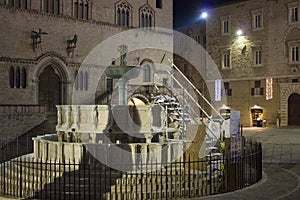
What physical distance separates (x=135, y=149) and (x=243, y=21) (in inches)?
1115

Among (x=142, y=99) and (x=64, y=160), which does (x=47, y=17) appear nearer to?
(x=142, y=99)

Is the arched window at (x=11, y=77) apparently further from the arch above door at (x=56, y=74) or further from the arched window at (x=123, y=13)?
the arched window at (x=123, y=13)

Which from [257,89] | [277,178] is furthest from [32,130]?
[257,89]

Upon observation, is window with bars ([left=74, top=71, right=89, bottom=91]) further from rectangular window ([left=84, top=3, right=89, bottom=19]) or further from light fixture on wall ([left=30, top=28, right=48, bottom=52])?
rectangular window ([left=84, top=3, right=89, bottom=19])

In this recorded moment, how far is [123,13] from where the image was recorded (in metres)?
31.9

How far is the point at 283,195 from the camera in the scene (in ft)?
30.6

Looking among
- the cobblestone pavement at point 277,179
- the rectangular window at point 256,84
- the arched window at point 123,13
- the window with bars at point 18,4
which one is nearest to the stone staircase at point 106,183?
the cobblestone pavement at point 277,179

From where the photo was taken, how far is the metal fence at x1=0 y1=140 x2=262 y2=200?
9258mm

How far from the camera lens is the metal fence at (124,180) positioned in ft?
30.4

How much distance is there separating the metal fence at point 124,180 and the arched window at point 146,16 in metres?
24.2

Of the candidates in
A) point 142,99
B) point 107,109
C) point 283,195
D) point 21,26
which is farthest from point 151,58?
point 283,195

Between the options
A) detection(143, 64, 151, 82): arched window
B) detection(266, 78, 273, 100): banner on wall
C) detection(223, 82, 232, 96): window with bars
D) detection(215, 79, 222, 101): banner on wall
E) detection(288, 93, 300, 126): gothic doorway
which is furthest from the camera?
detection(223, 82, 232, 96): window with bars

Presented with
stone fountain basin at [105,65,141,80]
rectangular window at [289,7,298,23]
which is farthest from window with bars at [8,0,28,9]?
rectangular window at [289,7,298,23]

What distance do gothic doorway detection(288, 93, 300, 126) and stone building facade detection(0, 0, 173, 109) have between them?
44.0ft
